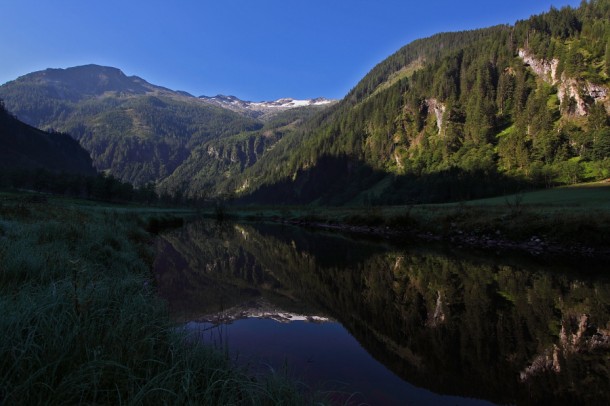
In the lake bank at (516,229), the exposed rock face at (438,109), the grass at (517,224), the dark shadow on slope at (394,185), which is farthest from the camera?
the exposed rock face at (438,109)

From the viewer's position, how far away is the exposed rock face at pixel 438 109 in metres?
153

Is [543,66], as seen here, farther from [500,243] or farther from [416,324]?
[416,324]

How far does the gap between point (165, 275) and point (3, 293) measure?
546 inches

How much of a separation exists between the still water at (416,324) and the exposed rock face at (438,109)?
143992 millimetres

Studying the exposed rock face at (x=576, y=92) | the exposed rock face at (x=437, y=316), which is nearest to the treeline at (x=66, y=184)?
the exposed rock face at (x=437, y=316)

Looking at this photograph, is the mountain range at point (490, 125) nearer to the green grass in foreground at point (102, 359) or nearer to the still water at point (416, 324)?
the still water at point (416, 324)

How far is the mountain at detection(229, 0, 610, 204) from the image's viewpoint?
335 ft

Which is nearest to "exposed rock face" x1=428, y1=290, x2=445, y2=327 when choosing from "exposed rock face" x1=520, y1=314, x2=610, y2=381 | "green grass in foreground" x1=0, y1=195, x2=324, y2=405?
"exposed rock face" x1=520, y1=314, x2=610, y2=381

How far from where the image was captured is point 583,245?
2506 centimetres

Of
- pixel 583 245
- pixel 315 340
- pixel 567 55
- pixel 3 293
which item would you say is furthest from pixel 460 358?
pixel 567 55

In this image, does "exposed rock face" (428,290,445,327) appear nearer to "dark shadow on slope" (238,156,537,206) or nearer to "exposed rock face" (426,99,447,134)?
"dark shadow on slope" (238,156,537,206)

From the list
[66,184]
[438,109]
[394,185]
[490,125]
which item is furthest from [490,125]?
[66,184]

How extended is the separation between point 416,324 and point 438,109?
538 feet

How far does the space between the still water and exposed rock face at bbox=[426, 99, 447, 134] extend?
472ft
